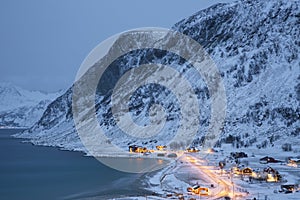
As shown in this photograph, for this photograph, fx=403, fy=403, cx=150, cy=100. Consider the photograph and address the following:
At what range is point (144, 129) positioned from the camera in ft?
506

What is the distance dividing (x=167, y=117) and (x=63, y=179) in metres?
74.1

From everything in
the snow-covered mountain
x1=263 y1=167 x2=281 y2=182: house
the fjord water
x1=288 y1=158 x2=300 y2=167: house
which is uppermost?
the snow-covered mountain

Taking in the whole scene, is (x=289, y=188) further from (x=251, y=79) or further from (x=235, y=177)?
(x=251, y=79)

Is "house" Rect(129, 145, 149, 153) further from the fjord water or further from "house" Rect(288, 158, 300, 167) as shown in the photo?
"house" Rect(288, 158, 300, 167)

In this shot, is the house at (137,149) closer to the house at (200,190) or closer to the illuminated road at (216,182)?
the illuminated road at (216,182)

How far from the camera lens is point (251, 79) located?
137 meters

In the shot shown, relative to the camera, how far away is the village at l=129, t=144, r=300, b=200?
55.6 meters

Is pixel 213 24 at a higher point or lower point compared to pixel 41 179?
higher

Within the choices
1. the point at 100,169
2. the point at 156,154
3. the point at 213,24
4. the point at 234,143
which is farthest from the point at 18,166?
the point at 213,24

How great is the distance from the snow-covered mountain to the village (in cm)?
1643

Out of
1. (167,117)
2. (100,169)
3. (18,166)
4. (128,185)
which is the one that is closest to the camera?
(128,185)

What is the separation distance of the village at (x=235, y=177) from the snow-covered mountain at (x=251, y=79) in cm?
1643

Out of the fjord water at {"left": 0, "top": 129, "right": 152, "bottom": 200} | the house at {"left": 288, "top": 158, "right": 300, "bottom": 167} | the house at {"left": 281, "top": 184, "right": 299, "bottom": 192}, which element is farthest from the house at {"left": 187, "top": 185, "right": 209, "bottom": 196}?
the house at {"left": 288, "top": 158, "right": 300, "bottom": 167}

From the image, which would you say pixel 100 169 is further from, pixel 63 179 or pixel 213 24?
pixel 213 24
